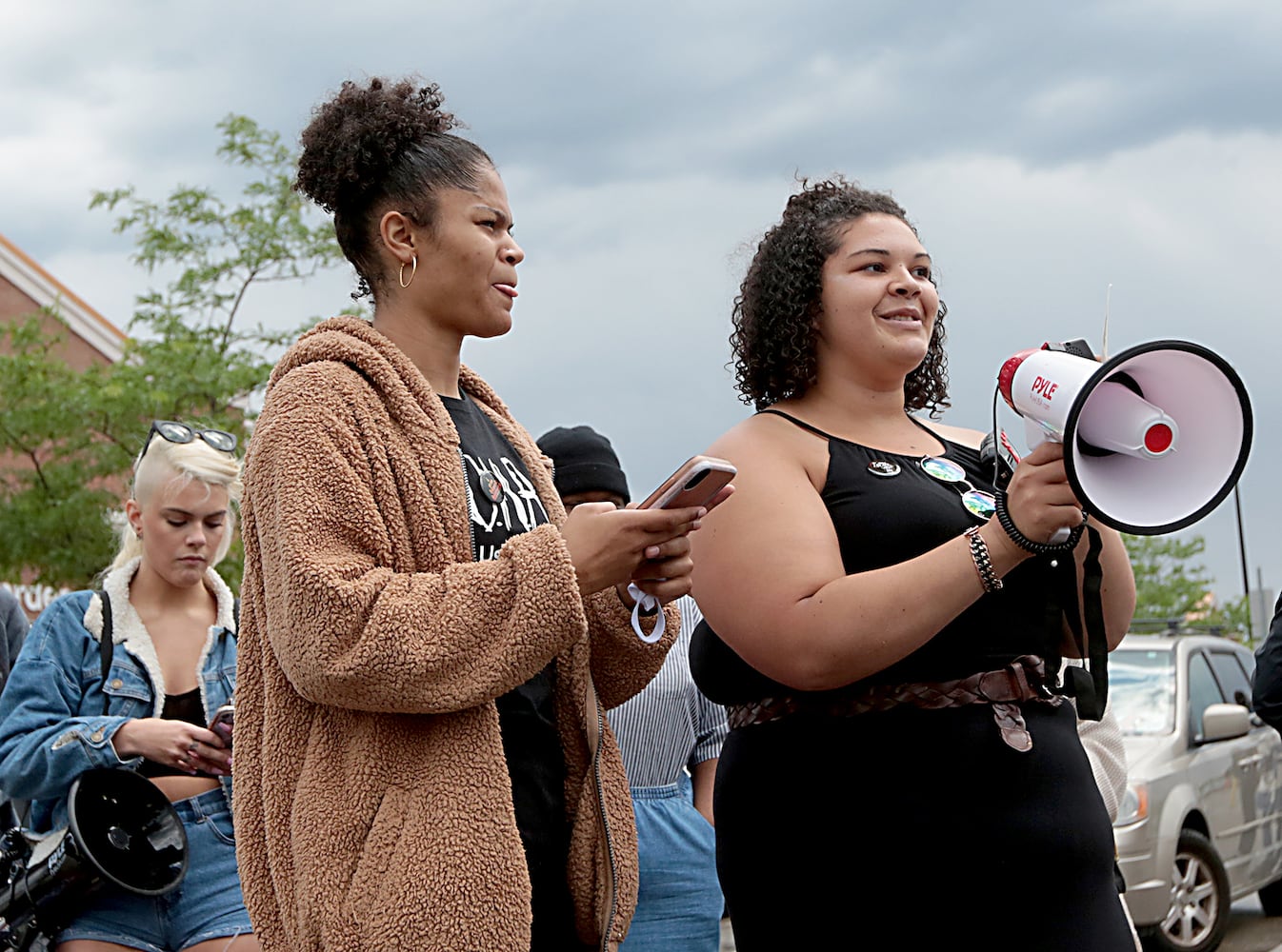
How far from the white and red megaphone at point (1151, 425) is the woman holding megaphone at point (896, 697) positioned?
10 centimetres

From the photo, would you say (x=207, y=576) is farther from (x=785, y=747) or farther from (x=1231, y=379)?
(x=1231, y=379)

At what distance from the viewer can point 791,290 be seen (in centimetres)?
313

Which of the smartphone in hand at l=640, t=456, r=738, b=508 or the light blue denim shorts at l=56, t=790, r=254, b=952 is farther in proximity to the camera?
the light blue denim shorts at l=56, t=790, r=254, b=952

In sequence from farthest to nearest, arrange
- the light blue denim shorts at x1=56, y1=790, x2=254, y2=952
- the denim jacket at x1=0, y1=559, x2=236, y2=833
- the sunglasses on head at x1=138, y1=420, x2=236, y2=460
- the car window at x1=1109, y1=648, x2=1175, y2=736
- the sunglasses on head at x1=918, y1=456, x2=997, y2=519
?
the car window at x1=1109, y1=648, x2=1175, y2=736 < the sunglasses on head at x1=138, y1=420, x2=236, y2=460 < the denim jacket at x1=0, y1=559, x2=236, y2=833 < the light blue denim shorts at x1=56, y1=790, x2=254, y2=952 < the sunglasses on head at x1=918, y1=456, x2=997, y2=519

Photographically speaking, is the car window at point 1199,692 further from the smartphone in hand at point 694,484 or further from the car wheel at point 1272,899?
the smartphone in hand at point 694,484

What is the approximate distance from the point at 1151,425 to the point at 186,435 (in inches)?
110

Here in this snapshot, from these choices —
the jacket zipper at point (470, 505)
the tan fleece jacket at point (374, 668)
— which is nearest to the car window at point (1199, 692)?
the jacket zipper at point (470, 505)

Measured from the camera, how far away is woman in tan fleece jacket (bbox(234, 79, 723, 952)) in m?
2.17

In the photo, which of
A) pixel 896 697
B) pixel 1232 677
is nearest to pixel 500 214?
pixel 896 697

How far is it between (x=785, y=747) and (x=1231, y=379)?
1.00 m

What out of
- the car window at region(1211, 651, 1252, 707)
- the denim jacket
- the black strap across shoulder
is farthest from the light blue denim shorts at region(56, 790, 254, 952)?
the car window at region(1211, 651, 1252, 707)

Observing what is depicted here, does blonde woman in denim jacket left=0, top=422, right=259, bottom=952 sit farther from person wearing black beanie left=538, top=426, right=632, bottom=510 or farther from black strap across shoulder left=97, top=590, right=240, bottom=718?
person wearing black beanie left=538, top=426, right=632, bottom=510

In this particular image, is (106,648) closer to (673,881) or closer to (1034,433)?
(673,881)

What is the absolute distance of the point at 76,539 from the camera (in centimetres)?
1727
